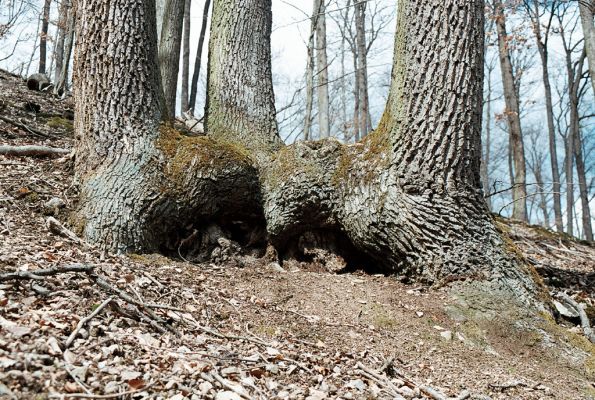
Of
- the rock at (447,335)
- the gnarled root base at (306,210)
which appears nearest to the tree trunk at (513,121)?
the gnarled root base at (306,210)

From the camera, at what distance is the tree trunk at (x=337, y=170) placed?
3520mm

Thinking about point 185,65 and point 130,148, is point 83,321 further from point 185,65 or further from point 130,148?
point 185,65

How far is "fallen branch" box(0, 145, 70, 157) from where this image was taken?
4504 mm

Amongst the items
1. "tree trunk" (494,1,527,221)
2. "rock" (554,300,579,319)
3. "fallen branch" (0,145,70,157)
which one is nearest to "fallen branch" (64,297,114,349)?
"fallen branch" (0,145,70,157)

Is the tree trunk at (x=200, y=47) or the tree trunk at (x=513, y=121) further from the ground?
the tree trunk at (x=200, y=47)

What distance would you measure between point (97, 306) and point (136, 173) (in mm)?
1510

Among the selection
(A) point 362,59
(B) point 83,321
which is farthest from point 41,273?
(A) point 362,59

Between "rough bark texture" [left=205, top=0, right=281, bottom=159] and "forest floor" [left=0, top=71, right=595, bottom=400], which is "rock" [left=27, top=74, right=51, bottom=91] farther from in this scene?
"rough bark texture" [left=205, top=0, right=281, bottom=159]

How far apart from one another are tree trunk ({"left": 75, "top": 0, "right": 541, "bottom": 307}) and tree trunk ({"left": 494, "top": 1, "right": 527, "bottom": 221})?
653 centimetres

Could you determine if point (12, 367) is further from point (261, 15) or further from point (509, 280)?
point (261, 15)

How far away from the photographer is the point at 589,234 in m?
13.1

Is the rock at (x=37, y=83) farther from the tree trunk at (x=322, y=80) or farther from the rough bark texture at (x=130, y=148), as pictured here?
the tree trunk at (x=322, y=80)

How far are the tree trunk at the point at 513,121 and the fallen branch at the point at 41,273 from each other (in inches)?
344

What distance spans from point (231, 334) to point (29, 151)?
3.19 meters
